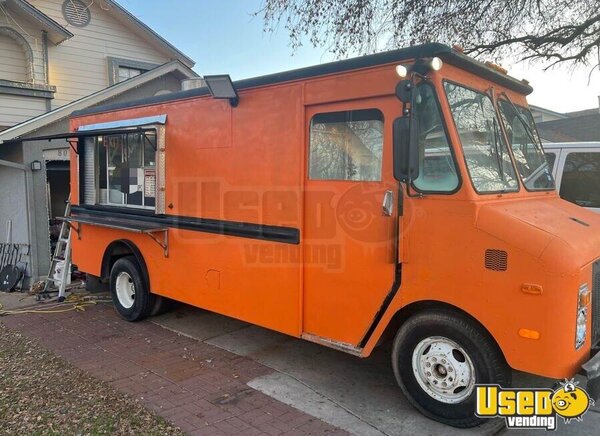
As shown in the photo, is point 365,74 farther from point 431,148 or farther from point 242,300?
point 242,300

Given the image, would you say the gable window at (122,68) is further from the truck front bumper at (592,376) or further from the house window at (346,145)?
the truck front bumper at (592,376)

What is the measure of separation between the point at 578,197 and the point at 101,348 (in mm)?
6256

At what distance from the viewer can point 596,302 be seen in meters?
3.41

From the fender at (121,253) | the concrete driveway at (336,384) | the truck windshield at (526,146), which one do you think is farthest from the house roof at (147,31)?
the truck windshield at (526,146)

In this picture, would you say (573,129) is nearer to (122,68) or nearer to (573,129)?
(573,129)

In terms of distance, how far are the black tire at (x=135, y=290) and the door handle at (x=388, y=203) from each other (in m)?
3.74

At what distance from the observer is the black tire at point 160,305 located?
6.26 metres

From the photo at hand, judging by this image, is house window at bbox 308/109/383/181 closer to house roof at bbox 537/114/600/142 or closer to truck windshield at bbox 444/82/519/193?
truck windshield at bbox 444/82/519/193

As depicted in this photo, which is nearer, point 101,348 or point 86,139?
point 101,348

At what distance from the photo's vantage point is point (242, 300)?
4777 mm

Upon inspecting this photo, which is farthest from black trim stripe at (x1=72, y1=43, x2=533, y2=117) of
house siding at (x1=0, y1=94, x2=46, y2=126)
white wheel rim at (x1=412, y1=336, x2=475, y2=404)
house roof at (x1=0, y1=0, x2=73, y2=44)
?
house roof at (x1=0, y1=0, x2=73, y2=44)

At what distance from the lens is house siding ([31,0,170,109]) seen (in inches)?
470

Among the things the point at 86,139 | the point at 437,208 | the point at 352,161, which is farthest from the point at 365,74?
the point at 86,139

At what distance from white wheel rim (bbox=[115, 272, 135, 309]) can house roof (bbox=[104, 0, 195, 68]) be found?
9.24m
